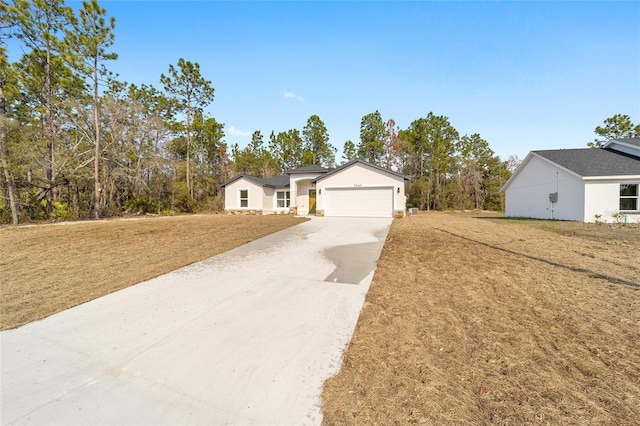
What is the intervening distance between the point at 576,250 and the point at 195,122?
3065 cm

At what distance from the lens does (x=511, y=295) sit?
4262 millimetres

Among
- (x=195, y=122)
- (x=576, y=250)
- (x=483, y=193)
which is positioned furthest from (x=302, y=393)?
(x=483, y=193)

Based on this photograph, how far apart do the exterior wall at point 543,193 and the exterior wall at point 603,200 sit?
0.26 meters

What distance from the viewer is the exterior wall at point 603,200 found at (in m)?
13.6

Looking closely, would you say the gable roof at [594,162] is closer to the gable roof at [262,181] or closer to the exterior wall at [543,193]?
the exterior wall at [543,193]

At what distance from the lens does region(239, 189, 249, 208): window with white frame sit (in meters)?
21.9

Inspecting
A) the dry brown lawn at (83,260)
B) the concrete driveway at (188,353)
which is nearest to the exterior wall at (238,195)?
the dry brown lawn at (83,260)

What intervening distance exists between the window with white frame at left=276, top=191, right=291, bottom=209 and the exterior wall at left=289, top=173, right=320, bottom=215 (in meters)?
1.60

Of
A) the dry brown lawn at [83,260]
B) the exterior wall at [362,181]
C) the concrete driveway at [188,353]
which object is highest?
the exterior wall at [362,181]

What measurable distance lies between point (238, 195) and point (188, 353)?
20.2 meters

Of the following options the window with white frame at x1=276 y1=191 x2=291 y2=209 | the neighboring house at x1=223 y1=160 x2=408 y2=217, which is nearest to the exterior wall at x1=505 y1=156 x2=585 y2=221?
the neighboring house at x1=223 y1=160 x2=408 y2=217

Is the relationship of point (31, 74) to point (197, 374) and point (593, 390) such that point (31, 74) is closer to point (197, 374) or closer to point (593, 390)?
point (197, 374)

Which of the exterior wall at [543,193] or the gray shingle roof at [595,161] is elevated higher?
the gray shingle roof at [595,161]

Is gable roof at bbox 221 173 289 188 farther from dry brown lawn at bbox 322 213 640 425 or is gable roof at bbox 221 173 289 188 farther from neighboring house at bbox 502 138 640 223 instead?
neighboring house at bbox 502 138 640 223
